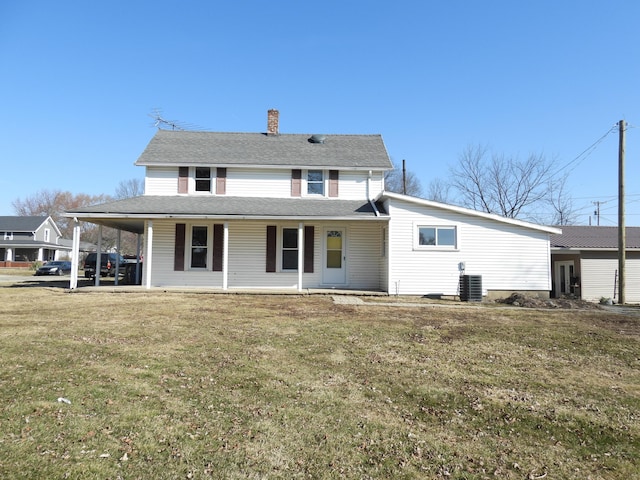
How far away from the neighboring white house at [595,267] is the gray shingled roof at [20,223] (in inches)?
2174

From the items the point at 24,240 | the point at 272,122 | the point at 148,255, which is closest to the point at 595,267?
the point at 272,122

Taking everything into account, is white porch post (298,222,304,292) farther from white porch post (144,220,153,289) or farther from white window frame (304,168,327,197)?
white porch post (144,220,153,289)

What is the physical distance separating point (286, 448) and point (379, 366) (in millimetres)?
2688

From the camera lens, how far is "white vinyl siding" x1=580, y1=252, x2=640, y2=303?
17.4 meters

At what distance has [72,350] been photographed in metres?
6.14

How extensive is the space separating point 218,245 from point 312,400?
479 inches

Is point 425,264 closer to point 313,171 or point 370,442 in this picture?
point 313,171

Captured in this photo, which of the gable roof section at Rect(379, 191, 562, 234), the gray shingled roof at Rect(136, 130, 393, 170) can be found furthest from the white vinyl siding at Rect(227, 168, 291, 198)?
the gable roof section at Rect(379, 191, 562, 234)

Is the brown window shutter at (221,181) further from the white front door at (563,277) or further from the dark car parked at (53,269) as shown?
the dark car parked at (53,269)

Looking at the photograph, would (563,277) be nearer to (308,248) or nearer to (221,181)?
(308,248)

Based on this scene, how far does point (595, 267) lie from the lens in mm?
17578

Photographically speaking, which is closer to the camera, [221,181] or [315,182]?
[221,181]

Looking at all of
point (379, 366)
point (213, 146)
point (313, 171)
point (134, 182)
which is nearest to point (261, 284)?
point (313, 171)

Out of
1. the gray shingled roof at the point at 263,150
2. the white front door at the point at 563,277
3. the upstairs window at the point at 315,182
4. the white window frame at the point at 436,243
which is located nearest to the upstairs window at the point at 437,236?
the white window frame at the point at 436,243
